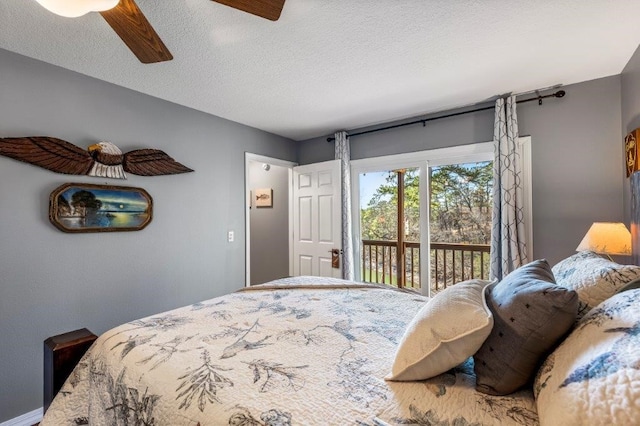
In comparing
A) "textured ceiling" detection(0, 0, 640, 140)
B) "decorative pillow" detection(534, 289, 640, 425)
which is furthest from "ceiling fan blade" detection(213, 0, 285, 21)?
"decorative pillow" detection(534, 289, 640, 425)

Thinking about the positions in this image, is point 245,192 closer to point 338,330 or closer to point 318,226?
point 318,226

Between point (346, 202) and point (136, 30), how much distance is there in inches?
101

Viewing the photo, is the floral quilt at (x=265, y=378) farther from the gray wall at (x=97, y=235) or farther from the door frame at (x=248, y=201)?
the door frame at (x=248, y=201)

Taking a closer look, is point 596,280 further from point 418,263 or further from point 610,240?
point 418,263

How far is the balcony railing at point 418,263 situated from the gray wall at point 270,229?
1260 millimetres

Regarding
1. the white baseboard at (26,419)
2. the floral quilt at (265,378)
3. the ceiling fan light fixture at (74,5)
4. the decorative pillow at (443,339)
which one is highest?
the ceiling fan light fixture at (74,5)

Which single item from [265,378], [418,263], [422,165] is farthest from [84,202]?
[418,263]

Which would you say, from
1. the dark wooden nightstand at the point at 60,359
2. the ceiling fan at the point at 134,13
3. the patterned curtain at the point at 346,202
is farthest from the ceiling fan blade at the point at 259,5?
the patterned curtain at the point at 346,202

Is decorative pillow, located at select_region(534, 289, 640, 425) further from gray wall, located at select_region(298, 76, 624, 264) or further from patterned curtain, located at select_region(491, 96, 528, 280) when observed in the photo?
gray wall, located at select_region(298, 76, 624, 264)

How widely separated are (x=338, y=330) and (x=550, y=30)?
2.08 meters

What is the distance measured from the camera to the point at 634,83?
198cm

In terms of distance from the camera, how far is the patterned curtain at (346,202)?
3.47 m

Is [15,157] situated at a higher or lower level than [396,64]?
lower

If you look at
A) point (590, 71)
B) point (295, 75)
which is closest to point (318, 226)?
point (295, 75)
